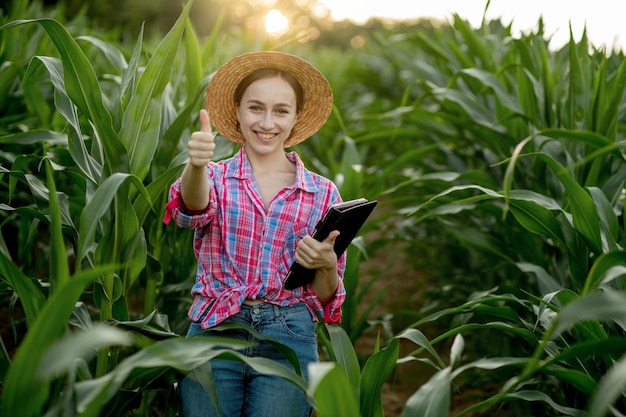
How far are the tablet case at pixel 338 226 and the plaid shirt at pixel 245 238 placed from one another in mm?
41

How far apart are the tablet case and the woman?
2cm

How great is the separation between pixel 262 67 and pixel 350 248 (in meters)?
0.64

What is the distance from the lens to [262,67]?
4.55ft

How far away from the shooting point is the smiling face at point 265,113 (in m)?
1.36

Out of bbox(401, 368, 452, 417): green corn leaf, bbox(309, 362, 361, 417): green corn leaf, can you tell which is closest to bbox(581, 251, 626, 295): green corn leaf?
bbox(401, 368, 452, 417): green corn leaf

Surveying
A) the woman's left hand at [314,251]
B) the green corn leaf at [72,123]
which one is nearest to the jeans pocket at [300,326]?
the woman's left hand at [314,251]

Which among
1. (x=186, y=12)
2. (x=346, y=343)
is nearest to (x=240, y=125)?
(x=186, y=12)

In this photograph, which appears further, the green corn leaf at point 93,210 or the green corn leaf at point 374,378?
the green corn leaf at point 374,378

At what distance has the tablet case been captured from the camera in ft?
4.15

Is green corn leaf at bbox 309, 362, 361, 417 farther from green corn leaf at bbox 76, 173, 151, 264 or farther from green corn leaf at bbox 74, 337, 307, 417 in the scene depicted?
green corn leaf at bbox 76, 173, 151, 264

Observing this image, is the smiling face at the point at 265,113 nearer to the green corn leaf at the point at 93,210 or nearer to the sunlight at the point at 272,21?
the green corn leaf at the point at 93,210

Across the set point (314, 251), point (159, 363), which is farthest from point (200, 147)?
point (159, 363)

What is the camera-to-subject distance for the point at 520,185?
2168mm

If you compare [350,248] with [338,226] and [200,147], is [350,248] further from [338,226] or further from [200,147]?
[200,147]
